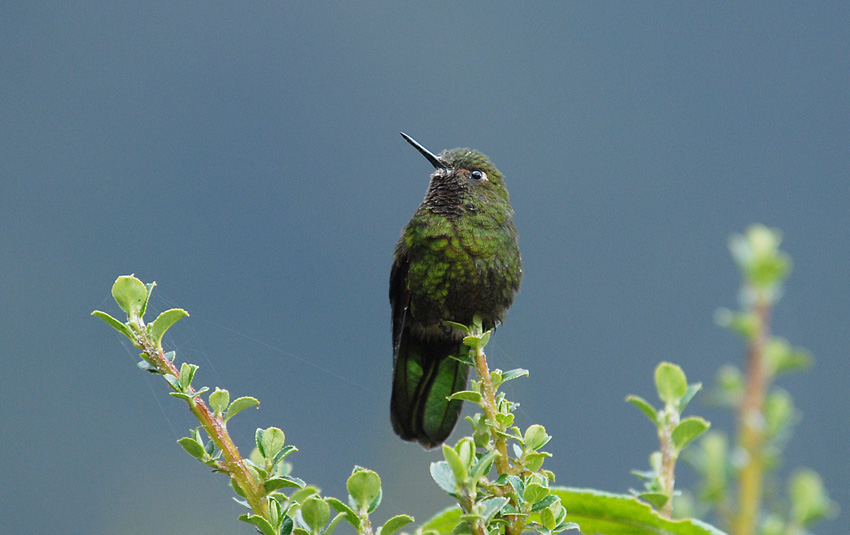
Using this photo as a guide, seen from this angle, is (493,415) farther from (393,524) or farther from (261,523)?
(261,523)

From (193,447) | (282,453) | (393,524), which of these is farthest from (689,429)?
(193,447)

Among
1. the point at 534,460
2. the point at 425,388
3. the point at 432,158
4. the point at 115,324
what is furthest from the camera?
the point at 432,158

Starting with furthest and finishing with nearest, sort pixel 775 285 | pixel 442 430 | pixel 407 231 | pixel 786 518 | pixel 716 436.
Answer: pixel 407 231 < pixel 442 430 < pixel 716 436 < pixel 786 518 < pixel 775 285

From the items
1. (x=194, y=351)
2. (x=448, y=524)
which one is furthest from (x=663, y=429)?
(x=194, y=351)

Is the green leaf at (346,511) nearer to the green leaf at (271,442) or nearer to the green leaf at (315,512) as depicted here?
the green leaf at (315,512)

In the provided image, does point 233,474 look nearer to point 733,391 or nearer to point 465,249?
point 733,391

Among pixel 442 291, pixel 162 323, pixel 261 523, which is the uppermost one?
pixel 442 291
